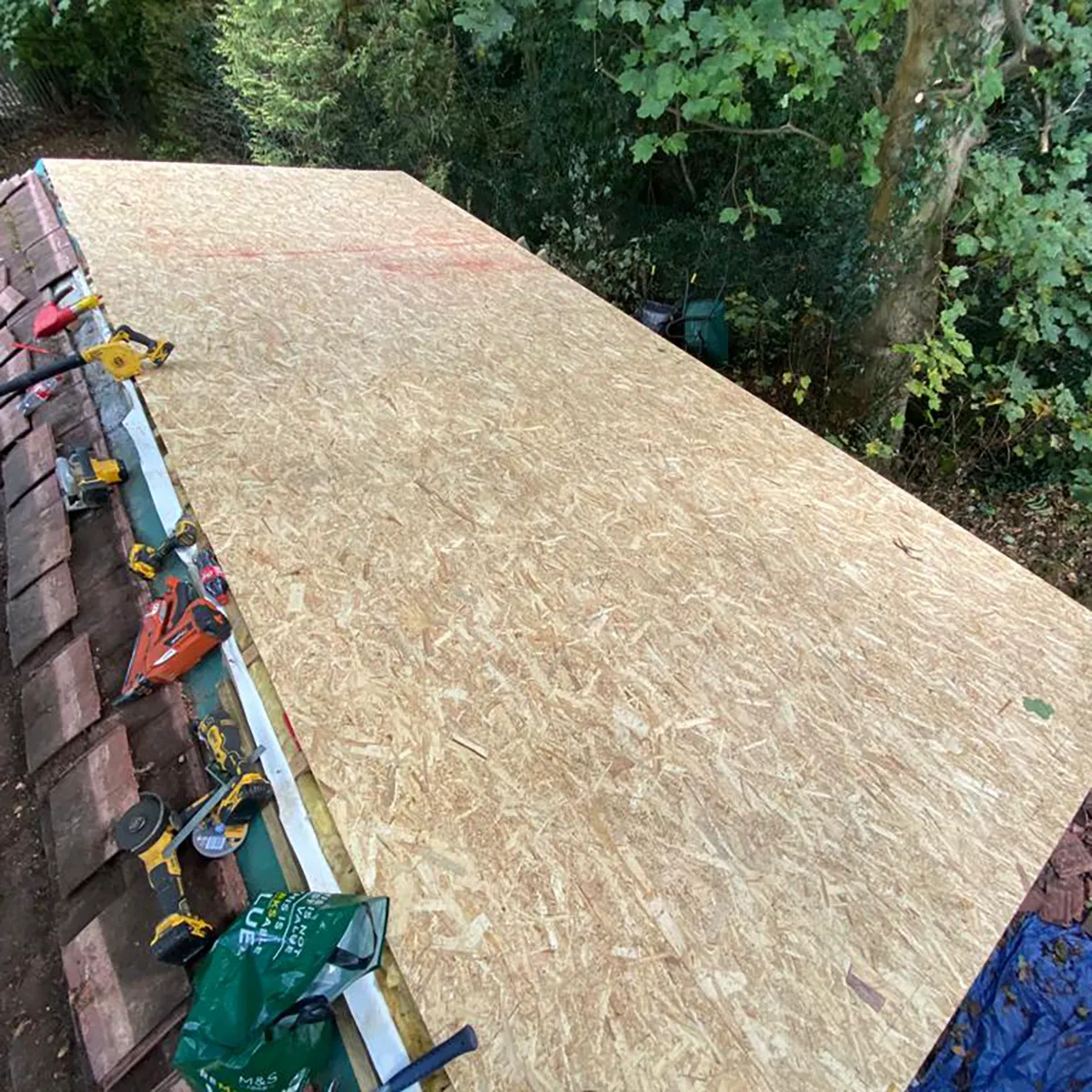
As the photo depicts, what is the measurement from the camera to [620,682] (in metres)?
1.43

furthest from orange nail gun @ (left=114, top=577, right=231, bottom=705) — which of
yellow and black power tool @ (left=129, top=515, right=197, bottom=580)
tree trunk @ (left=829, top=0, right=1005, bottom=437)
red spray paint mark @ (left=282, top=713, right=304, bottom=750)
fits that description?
tree trunk @ (left=829, top=0, right=1005, bottom=437)

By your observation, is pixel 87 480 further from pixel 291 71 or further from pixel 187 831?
pixel 291 71

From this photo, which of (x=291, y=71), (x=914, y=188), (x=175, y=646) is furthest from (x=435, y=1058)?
(x=291, y=71)

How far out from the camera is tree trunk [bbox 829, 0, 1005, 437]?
319 cm

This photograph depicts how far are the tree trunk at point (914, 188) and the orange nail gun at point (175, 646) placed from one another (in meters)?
3.89

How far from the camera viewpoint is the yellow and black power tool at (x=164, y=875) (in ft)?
3.89

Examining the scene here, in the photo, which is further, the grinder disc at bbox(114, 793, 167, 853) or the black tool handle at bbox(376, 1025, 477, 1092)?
the grinder disc at bbox(114, 793, 167, 853)

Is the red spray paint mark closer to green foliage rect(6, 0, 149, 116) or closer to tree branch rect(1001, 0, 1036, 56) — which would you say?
tree branch rect(1001, 0, 1036, 56)

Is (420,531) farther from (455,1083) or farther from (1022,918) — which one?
(1022,918)

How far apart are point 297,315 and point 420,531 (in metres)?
1.15

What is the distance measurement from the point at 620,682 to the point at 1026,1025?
1.94 metres

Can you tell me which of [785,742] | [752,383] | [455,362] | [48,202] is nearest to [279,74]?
[48,202]

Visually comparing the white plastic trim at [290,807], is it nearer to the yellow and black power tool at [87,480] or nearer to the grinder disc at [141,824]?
the yellow and black power tool at [87,480]

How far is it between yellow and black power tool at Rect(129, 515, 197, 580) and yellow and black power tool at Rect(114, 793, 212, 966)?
0.59 metres
